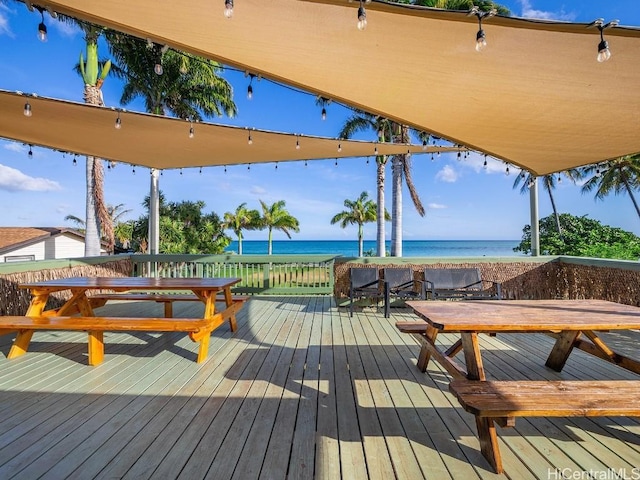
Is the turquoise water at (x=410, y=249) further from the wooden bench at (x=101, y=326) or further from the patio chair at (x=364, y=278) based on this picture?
the wooden bench at (x=101, y=326)

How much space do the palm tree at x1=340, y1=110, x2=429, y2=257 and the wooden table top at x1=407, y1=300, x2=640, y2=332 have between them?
909 cm

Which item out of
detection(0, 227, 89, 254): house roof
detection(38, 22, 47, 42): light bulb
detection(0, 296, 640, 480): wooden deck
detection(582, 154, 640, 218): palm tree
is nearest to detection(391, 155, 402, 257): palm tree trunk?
detection(0, 296, 640, 480): wooden deck

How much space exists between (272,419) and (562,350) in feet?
8.12

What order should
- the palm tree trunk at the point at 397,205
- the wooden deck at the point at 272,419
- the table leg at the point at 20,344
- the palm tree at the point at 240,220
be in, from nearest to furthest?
the wooden deck at the point at 272,419 → the table leg at the point at 20,344 → the palm tree trunk at the point at 397,205 → the palm tree at the point at 240,220

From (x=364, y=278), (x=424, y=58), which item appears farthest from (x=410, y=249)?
(x=424, y=58)

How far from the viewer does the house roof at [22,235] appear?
40.1 feet

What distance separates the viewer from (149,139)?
4391mm

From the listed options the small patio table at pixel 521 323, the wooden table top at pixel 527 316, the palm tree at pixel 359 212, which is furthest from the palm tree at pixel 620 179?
the wooden table top at pixel 527 316

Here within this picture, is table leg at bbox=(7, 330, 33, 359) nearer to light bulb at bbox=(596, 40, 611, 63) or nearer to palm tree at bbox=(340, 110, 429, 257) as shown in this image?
light bulb at bbox=(596, 40, 611, 63)

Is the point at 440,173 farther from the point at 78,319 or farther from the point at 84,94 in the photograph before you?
the point at 78,319

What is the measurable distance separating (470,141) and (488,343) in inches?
89.7

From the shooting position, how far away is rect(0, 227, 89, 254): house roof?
12.2 m

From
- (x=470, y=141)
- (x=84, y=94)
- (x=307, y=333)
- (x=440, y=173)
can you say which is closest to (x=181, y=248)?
(x=84, y=94)

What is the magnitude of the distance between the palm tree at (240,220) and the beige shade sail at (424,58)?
90.0 ft
